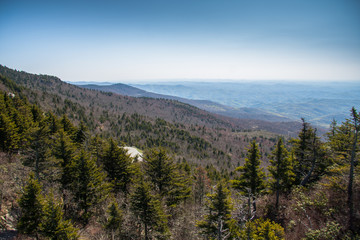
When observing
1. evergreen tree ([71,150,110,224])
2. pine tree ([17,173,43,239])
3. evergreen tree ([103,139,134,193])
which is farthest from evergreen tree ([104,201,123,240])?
evergreen tree ([103,139,134,193])

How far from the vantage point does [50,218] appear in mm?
12234

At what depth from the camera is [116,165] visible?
74.6ft

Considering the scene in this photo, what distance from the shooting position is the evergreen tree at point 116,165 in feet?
→ 74.3

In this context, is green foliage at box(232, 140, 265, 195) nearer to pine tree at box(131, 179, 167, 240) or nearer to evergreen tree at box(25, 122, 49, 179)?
pine tree at box(131, 179, 167, 240)

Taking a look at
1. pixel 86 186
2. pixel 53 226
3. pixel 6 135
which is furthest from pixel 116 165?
pixel 6 135

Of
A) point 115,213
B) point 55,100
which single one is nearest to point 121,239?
point 115,213

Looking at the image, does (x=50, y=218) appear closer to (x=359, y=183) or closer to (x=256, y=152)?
(x=256, y=152)

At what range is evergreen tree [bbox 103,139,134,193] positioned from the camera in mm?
22641

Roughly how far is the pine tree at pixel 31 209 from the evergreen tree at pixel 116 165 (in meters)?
9.97

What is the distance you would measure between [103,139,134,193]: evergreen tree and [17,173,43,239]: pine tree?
997 centimetres

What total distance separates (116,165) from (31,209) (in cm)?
1050

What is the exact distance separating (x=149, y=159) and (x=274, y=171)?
15.0 meters

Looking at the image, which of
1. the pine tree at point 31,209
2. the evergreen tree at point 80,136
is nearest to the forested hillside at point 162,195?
the pine tree at point 31,209

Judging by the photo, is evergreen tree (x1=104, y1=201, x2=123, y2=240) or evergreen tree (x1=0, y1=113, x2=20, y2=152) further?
evergreen tree (x1=0, y1=113, x2=20, y2=152)
